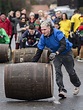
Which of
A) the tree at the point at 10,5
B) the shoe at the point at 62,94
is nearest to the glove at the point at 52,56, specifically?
the shoe at the point at 62,94

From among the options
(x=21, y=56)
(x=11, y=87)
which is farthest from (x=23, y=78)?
(x=21, y=56)

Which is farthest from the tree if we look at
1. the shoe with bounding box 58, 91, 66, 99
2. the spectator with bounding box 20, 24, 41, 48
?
the shoe with bounding box 58, 91, 66, 99

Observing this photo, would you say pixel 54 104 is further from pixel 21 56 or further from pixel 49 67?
pixel 21 56

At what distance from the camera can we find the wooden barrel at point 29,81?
9008 millimetres

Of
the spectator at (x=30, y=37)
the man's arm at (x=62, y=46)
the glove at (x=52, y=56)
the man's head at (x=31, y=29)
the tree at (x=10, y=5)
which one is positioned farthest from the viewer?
the tree at (x=10, y=5)

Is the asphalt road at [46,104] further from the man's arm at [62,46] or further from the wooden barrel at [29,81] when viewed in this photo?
the man's arm at [62,46]

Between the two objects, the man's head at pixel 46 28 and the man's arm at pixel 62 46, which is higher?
the man's head at pixel 46 28

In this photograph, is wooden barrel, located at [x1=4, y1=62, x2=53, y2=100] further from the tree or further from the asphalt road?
the tree

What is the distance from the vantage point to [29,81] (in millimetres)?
9008

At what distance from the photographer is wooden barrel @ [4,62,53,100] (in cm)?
901

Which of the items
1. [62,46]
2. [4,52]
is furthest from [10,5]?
[62,46]

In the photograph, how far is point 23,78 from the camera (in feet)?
29.5

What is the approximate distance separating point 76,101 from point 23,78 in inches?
50.2

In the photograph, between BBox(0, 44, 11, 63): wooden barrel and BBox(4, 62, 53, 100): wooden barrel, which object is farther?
BBox(0, 44, 11, 63): wooden barrel
